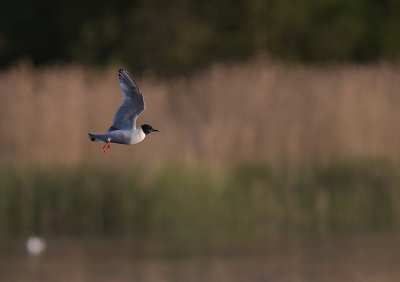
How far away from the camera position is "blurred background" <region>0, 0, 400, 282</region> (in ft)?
37.5

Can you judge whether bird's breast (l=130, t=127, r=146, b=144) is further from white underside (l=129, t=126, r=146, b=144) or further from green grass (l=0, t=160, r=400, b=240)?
green grass (l=0, t=160, r=400, b=240)

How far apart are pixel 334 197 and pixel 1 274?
460 centimetres

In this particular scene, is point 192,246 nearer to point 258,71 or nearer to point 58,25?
point 258,71

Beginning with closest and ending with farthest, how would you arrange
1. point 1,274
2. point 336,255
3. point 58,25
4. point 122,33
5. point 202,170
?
point 1,274 < point 336,255 < point 202,170 < point 122,33 < point 58,25

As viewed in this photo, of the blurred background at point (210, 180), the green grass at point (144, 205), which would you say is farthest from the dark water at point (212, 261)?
the green grass at point (144, 205)

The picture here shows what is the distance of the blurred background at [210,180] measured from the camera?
11422 millimetres

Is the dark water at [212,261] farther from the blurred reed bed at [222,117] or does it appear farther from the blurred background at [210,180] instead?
the blurred reed bed at [222,117]

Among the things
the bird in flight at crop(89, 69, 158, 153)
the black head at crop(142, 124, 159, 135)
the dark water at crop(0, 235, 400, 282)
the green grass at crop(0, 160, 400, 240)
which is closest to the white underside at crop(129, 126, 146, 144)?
the bird in flight at crop(89, 69, 158, 153)

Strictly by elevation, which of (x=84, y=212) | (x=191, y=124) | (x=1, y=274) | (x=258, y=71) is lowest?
(x=1, y=274)

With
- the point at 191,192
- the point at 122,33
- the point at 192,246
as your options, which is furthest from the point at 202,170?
the point at 122,33

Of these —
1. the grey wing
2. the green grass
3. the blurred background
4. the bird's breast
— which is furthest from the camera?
the green grass

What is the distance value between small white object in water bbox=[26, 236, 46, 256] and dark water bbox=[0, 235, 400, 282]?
0.07 m

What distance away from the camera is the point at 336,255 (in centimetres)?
1176

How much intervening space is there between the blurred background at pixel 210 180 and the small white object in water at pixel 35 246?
0.05ft
